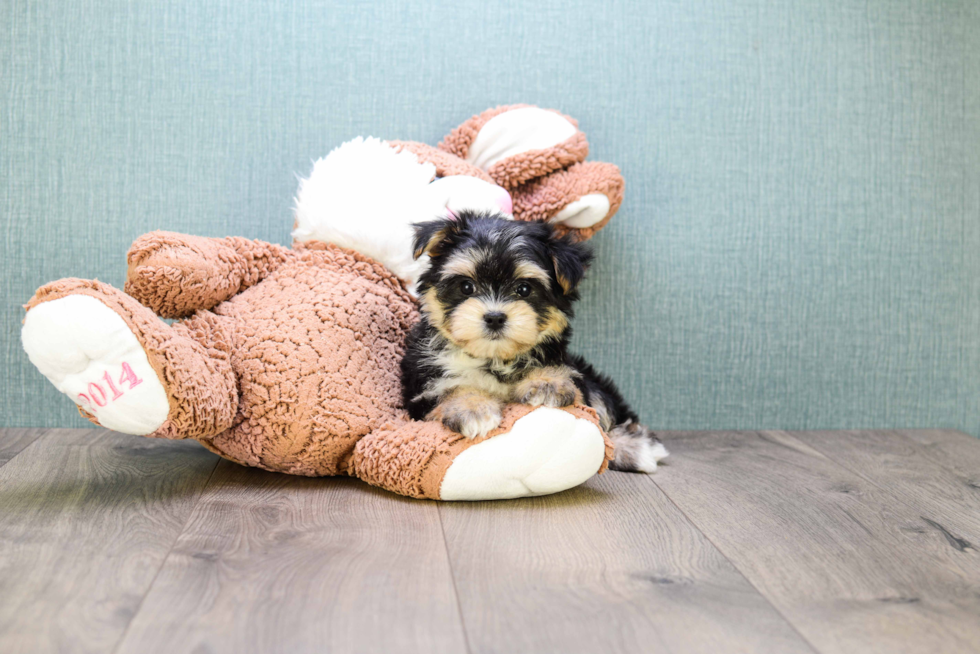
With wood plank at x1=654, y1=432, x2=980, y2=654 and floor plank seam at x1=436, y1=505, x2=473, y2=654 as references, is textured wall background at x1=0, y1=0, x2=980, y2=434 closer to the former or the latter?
wood plank at x1=654, y1=432, x2=980, y2=654

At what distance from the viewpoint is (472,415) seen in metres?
1.92

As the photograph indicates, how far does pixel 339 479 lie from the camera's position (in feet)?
7.13

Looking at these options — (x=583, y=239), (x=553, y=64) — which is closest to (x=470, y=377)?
(x=583, y=239)

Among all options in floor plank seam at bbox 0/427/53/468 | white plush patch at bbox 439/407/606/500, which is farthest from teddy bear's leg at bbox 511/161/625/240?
floor plank seam at bbox 0/427/53/468

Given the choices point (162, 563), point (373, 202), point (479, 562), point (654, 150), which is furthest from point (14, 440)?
point (654, 150)

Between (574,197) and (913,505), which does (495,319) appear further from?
(913,505)

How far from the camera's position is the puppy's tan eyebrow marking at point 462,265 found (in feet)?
6.35

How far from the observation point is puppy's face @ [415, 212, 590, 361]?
1915 millimetres

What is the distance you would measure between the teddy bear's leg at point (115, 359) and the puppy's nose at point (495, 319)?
72 centimetres

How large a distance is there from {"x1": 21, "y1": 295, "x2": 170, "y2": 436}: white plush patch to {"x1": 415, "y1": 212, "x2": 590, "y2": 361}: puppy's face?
724 mm

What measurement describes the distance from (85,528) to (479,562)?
2.97 ft

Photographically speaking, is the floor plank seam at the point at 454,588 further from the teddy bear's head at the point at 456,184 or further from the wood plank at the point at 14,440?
the wood plank at the point at 14,440

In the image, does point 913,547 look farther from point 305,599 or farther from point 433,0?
point 433,0

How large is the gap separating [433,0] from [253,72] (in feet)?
2.21
